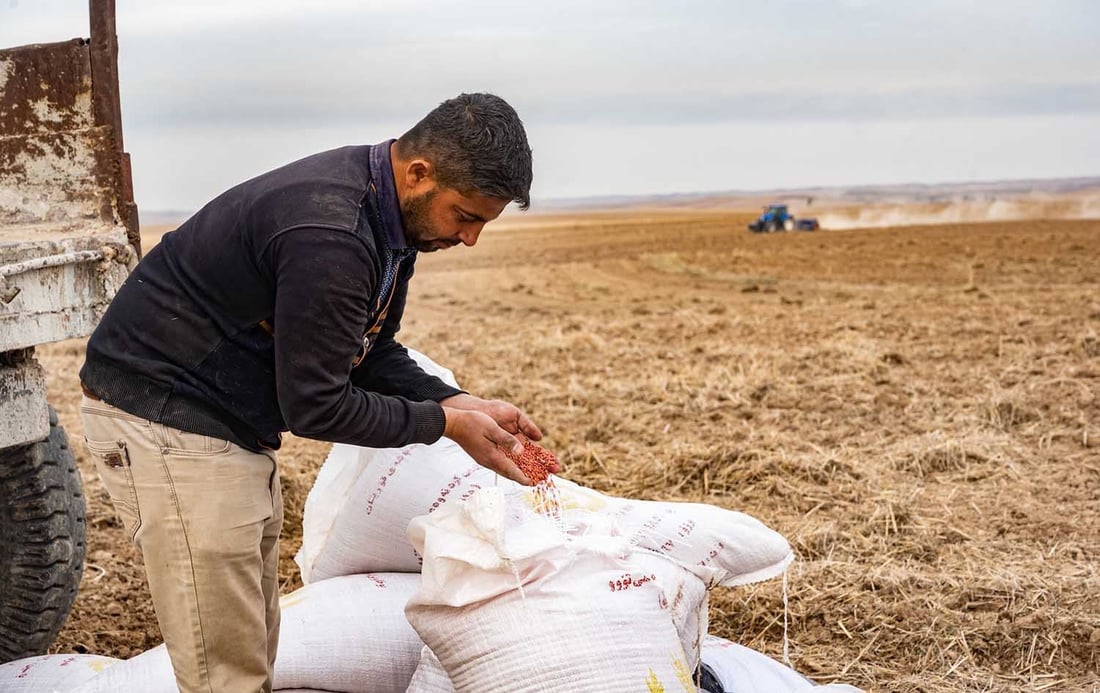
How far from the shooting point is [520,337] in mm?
8180

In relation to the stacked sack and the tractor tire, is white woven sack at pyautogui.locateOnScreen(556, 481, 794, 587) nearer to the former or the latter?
the stacked sack

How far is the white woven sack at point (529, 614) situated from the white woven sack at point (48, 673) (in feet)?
3.02

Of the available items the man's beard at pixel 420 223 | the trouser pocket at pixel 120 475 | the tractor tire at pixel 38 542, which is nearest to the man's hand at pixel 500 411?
the man's beard at pixel 420 223

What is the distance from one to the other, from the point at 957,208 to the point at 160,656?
105 ft

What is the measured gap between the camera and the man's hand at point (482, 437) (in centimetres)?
217

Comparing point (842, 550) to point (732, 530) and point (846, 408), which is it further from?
point (846, 408)

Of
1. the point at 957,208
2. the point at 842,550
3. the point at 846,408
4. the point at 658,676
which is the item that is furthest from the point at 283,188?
the point at 957,208

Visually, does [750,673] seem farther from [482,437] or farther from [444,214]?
[444,214]

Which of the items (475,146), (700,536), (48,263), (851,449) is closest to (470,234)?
(475,146)

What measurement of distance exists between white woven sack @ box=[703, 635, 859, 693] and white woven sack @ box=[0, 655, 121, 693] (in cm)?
146

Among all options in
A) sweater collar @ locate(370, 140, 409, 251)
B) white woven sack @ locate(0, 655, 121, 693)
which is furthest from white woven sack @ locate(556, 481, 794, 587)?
white woven sack @ locate(0, 655, 121, 693)

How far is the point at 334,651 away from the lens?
2604 mm

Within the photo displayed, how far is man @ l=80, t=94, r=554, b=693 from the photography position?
1953 mm

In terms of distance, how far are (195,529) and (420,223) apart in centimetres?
69
